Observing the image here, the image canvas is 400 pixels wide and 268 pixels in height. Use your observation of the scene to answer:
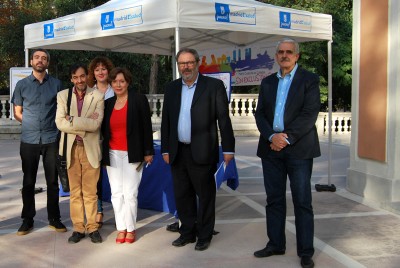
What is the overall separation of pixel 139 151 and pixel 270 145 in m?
1.29

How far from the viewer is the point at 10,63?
823 inches

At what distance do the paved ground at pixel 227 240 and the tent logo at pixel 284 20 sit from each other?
8.00 ft

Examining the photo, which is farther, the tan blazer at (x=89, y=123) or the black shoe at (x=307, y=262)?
the tan blazer at (x=89, y=123)

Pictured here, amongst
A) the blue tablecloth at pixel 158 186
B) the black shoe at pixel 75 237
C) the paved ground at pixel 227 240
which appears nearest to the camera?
the paved ground at pixel 227 240

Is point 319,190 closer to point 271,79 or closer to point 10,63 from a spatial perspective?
point 271,79

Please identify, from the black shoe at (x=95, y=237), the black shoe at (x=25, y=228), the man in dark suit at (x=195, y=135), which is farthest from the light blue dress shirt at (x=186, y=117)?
the black shoe at (x=25, y=228)

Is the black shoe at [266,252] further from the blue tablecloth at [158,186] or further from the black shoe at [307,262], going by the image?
the blue tablecloth at [158,186]

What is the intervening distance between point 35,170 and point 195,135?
6.15 ft

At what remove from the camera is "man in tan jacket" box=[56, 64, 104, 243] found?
4.37m

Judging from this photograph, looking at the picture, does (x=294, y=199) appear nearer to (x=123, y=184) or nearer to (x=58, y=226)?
(x=123, y=184)

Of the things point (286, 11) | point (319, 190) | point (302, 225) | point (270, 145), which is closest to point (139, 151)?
point (270, 145)

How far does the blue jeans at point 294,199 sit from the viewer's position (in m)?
3.84

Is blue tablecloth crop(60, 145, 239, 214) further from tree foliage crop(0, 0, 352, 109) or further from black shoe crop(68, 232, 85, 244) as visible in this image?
tree foliage crop(0, 0, 352, 109)

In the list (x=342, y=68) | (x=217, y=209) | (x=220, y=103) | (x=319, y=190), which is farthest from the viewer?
(x=342, y=68)
